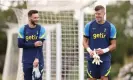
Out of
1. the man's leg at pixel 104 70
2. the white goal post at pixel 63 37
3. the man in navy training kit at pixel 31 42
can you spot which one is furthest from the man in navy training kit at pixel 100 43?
the white goal post at pixel 63 37

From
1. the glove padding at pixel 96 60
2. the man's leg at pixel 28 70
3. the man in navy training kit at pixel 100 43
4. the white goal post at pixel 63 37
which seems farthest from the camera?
the white goal post at pixel 63 37

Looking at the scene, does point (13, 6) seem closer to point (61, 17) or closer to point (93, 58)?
point (61, 17)

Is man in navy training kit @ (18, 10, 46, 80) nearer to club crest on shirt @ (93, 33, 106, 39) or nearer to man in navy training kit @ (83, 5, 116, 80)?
man in navy training kit @ (83, 5, 116, 80)

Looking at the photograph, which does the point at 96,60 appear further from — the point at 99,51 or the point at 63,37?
the point at 63,37

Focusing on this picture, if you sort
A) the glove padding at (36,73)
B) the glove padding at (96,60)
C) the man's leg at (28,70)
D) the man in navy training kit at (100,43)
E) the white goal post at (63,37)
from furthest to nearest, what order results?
the white goal post at (63,37) < the man's leg at (28,70) < the glove padding at (36,73) < the man in navy training kit at (100,43) < the glove padding at (96,60)

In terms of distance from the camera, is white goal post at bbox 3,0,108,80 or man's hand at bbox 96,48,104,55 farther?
white goal post at bbox 3,0,108,80

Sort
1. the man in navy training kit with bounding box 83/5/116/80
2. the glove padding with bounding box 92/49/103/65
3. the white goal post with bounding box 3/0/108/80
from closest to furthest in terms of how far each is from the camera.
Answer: the glove padding with bounding box 92/49/103/65, the man in navy training kit with bounding box 83/5/116/80, the white goal post with bounding box 3/0/108/80

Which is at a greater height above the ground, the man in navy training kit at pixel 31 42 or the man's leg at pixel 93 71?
the man in navy training kit at pixel 31 42

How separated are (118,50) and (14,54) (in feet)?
101

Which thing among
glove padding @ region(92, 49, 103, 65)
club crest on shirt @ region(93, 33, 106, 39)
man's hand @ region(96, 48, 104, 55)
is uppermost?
club crest on shirt @ region(93, 33, 106, 39)

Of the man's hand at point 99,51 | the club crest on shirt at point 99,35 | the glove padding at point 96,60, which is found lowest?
the glove padding at point 96,60

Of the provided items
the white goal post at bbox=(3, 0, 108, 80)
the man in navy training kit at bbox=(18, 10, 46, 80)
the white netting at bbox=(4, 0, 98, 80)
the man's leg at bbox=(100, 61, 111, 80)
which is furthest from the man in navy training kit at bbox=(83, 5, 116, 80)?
the white netting at bbox=(4, 0, 98, 80)

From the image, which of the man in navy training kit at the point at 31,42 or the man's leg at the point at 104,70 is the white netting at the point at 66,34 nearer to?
the man in navy training kit at the point at 31,42

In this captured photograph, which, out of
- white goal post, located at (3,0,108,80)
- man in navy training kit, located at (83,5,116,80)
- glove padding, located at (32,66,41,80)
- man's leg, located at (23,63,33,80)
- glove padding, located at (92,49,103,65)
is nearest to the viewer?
glove padding, located at (92,49,103,65)
